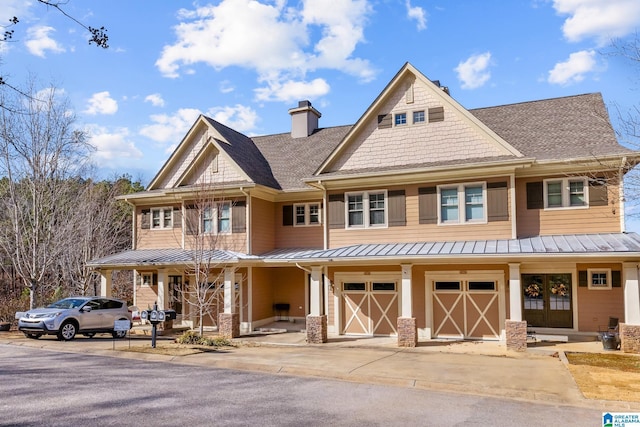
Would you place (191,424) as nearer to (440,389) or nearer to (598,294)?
(440,389)

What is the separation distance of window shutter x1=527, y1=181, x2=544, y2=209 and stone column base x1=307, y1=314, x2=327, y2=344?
27.9 ft

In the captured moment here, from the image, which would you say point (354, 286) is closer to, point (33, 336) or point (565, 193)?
point (565, 193)

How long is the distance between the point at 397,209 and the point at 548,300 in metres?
6.25

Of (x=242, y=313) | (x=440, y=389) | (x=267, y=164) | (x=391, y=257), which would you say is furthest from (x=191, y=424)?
(x=267, y=164)

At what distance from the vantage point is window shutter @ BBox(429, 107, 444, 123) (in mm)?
17922

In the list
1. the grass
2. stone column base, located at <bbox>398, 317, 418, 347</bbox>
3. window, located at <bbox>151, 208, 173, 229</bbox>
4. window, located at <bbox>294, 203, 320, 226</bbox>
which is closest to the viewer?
the grass

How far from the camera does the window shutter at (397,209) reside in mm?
18016

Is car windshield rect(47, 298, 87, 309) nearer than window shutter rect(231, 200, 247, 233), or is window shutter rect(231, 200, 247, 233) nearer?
car windshield rect(47, 298, 87, 309)

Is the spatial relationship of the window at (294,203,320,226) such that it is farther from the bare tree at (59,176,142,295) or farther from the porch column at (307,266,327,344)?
the bare tree at (59,176,142,295)

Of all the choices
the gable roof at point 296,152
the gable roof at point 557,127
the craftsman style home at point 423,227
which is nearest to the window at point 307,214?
the craftsman style home at point 423,227

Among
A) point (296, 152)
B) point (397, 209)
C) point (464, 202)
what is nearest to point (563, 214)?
point (464, 202)

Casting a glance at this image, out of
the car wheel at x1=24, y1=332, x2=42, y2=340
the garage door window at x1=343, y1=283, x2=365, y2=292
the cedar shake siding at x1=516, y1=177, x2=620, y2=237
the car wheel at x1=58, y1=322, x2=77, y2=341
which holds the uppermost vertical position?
the cedar shake siding at x1=516, y1=177, x2=620, y2=237

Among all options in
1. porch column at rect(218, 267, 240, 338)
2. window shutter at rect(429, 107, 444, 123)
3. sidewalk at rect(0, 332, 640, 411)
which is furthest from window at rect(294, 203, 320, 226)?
window shutter at rect(429, 107, 444, 123)

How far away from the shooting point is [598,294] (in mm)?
16016
